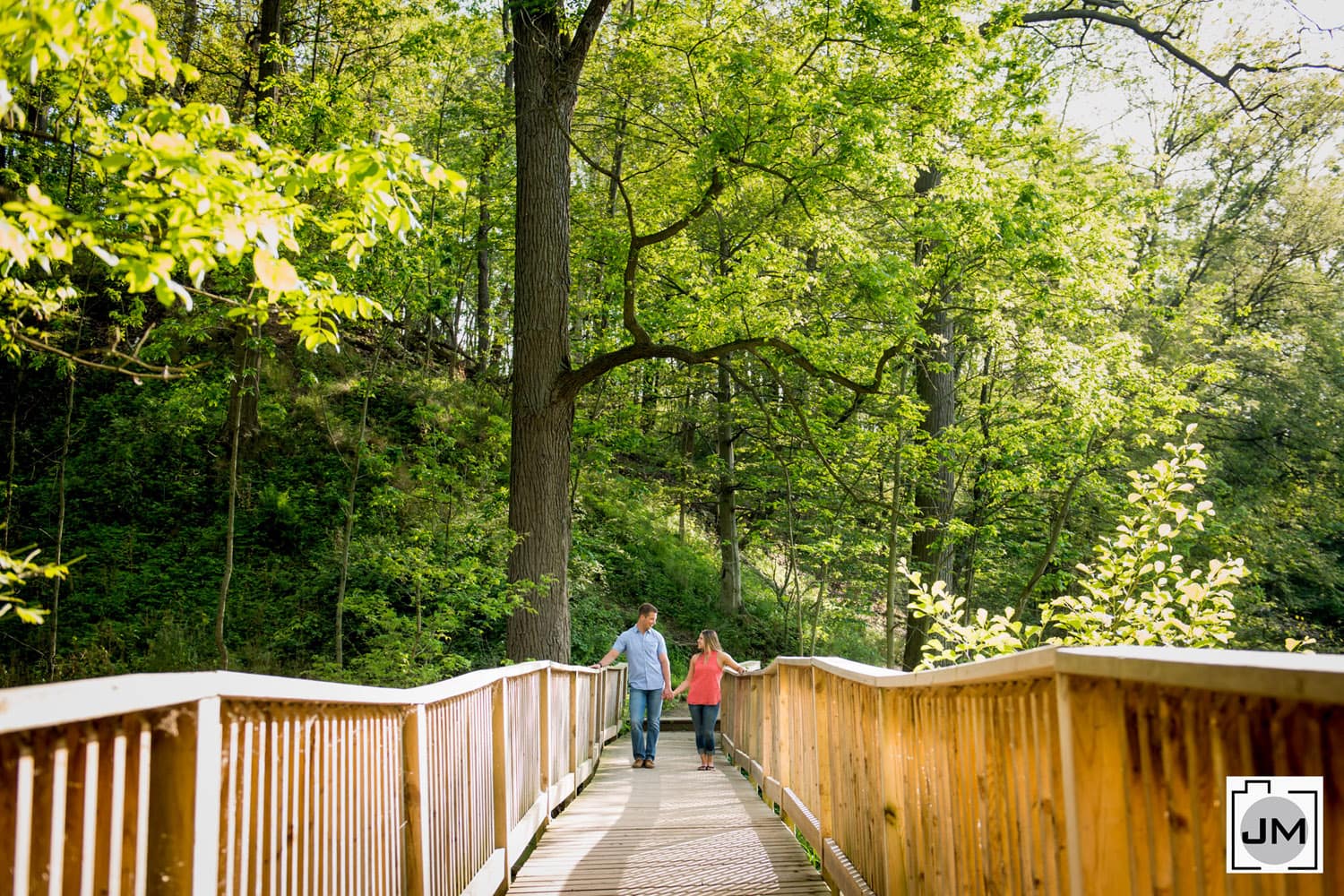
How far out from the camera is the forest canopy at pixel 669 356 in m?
10.3

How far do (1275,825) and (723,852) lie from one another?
16.2ft

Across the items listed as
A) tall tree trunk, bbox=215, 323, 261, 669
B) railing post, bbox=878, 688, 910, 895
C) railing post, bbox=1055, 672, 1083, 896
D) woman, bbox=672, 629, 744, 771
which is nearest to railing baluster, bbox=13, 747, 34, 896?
railing post, bbox=1055, 672, 1083, 896

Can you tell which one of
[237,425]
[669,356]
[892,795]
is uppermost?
[669,356]

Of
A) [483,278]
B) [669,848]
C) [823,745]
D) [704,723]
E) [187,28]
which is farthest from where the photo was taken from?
[483,278]

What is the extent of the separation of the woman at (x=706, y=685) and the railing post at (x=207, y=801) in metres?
9.02

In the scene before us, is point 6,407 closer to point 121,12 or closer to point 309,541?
Answer: point 309,541

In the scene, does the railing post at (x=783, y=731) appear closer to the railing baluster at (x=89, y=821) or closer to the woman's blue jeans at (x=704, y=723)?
the woman's blue jeans at (x=704, y=723)

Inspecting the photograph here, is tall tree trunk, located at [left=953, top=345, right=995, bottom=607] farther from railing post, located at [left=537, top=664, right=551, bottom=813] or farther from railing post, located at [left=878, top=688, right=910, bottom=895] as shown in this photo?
railing post, located at [left=878, top=688, right=910, bottom=895]

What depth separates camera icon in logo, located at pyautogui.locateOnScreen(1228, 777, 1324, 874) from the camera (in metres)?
1.45

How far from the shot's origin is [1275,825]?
5.05ft

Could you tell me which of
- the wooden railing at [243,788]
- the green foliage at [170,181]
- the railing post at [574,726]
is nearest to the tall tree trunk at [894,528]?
the railing post at [574,726]

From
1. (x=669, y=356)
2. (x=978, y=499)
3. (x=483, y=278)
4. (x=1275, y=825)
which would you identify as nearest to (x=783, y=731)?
(x=669, y=356)

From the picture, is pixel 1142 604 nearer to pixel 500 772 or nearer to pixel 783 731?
pixel 783 731

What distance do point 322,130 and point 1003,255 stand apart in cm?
816
